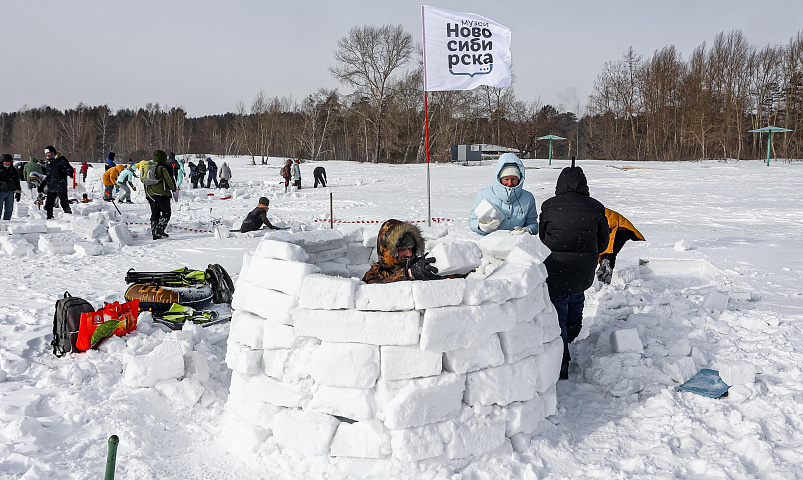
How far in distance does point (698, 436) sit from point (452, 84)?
6.31 meters

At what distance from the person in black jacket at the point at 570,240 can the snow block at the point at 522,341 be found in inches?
29.3

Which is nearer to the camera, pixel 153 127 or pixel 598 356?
pixel 598 356

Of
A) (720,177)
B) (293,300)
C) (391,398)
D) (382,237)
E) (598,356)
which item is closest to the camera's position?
(391,398)

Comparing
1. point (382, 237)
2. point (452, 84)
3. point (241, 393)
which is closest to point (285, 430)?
point (241, 393)

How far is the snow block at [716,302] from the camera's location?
17.5 feet

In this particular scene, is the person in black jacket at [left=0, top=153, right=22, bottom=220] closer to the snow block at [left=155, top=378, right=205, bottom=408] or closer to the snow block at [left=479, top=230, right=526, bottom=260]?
the snow block at [left=155, top=378, right=205, bottom=408]

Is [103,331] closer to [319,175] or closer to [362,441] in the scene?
[362,441]

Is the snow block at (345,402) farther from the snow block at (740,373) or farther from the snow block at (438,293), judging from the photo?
the snow block at (740,373)

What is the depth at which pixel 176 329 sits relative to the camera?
5184 millimetres

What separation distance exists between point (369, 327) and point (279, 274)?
72 cm

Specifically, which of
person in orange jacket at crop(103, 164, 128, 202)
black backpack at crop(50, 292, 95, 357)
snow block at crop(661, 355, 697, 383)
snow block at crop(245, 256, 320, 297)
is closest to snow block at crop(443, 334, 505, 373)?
snow block at crop(245, 256, 320, 297)

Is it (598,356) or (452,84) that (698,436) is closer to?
(598,356)

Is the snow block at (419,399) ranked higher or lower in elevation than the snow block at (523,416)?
higher

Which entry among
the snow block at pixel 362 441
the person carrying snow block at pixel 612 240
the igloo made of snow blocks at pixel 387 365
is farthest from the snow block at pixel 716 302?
the snow block at pixel 362 441
